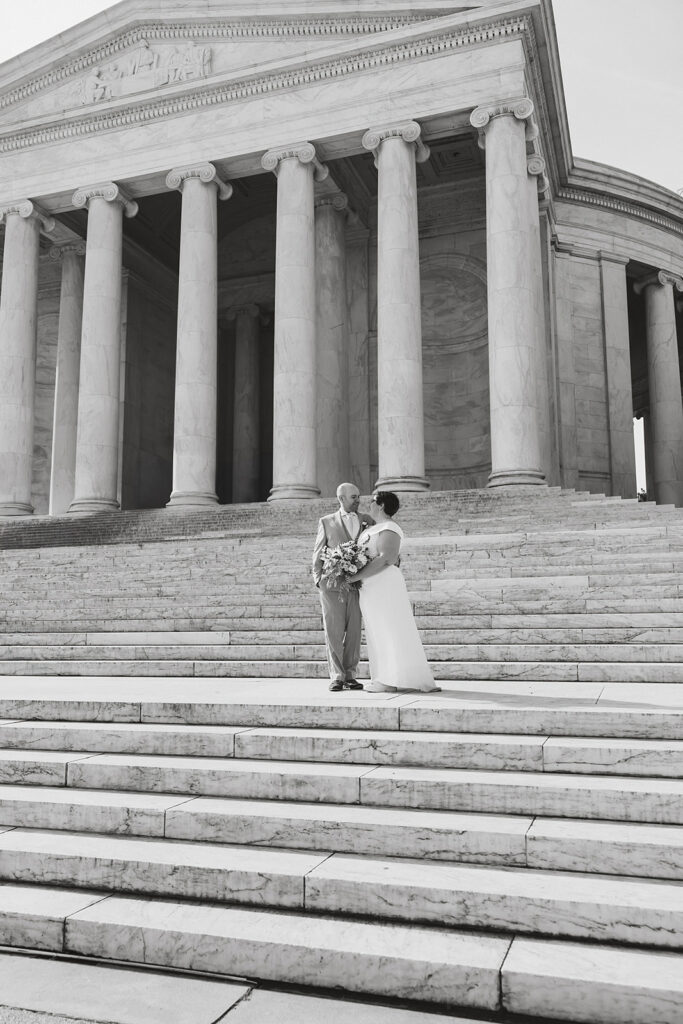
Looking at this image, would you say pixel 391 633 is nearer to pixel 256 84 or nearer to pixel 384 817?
pixel 384 817

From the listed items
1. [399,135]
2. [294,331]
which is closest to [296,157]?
[399,135]

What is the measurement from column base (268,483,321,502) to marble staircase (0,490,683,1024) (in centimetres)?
1403

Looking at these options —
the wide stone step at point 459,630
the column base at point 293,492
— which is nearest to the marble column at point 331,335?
the column base at point 293,492

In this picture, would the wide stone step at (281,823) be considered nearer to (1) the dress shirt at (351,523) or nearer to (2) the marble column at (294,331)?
(1) the dress shirt at (351,523)

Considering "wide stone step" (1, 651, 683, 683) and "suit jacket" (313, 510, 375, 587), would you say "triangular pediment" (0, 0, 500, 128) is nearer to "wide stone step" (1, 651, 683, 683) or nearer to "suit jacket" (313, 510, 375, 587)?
"suit jacket" (313, 510, 375, 587)

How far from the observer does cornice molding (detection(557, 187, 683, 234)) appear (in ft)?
113

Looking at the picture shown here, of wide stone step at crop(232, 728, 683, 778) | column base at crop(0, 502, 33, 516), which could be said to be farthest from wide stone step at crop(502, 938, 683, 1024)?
column base at crop(0, 502, 33, 516)

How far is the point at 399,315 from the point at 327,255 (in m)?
7.10

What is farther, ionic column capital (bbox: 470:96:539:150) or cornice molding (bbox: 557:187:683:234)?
cornice molding (bbox: 557:187:683:234)

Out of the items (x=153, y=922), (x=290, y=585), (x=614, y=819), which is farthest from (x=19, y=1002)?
(x=290, y=585)

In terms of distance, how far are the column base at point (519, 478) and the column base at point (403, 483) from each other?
2.26 meters

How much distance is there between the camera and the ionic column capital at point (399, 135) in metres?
26.3

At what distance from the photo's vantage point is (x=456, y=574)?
14672 millimetres

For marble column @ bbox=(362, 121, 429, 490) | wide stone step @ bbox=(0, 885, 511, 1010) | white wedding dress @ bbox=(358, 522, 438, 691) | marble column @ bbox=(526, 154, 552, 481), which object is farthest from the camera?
marble column @ bbox=(526, 154, 552, 481)
